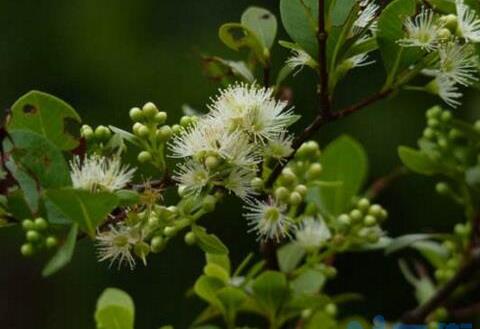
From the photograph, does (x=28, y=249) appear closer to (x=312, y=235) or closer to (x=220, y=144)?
(x=220, y=144)

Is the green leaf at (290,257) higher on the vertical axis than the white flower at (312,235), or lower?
lower

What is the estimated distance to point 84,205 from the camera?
1048 millimetres

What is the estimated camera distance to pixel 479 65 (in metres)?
1.30

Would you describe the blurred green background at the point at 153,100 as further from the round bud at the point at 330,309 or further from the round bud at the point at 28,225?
the round bud at the point at 28,225

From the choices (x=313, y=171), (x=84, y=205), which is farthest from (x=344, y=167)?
(x=84, y=205)

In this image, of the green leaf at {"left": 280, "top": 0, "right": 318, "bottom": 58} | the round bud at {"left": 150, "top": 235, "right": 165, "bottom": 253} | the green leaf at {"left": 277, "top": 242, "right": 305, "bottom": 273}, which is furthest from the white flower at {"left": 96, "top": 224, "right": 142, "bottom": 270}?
the green leaf at {"left": 277, "top": 242, "right": 305, "bottom": 273}

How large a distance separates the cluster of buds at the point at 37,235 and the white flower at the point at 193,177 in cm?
13

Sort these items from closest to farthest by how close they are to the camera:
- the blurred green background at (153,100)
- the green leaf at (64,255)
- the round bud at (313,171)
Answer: the green leaf at (64,255) → the round bud at (313,171) → the blurred green background at (153,100)

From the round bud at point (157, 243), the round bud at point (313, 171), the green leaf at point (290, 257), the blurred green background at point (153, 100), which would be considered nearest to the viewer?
the round bud at point (157, 243)

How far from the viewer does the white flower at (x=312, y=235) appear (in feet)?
4.57

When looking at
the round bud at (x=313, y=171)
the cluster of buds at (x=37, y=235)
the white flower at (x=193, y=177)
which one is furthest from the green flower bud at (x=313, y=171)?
the cluster of buds at (x=37, y=235)

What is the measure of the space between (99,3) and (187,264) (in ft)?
3.94

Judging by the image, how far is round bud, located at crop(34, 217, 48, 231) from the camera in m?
→ 1.10

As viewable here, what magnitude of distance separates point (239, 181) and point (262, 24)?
0.30 m
